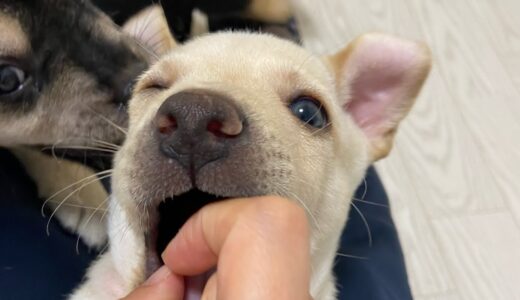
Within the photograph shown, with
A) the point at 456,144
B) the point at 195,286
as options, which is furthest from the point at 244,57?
the point at 456,144

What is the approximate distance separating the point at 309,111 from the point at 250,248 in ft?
1.37

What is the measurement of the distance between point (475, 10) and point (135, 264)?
74.5 inches

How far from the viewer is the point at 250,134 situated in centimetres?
88

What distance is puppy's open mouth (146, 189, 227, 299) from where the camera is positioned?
0.98 m

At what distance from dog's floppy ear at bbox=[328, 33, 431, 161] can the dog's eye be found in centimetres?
63

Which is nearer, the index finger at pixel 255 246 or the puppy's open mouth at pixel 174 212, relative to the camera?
the index finger at pixel 255 246

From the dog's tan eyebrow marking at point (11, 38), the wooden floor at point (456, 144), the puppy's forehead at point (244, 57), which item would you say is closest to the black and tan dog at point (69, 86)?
the dog's tan eyebrow marking at point (11, 38)

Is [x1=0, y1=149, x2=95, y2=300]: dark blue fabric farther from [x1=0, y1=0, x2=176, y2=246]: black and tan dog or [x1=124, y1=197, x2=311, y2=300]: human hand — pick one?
[x1=124, y1=197, x2=311, y2=300]: human hand

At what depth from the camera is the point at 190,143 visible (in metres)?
0.83

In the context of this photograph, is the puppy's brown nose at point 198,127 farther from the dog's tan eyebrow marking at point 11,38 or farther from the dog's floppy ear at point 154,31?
the dog's tan eyebrow marking at point 11,38

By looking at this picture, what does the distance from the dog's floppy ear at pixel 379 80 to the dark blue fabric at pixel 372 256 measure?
0.27 metres

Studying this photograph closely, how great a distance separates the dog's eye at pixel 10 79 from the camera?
4.49ft

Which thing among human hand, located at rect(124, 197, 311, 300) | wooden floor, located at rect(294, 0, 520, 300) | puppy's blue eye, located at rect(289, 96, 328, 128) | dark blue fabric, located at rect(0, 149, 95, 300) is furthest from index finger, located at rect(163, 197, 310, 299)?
wooden floor, located at rect(294, 0, 520, 300)

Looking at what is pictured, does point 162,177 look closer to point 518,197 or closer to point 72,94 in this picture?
point 72,94
